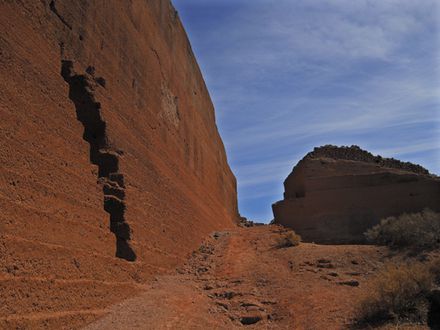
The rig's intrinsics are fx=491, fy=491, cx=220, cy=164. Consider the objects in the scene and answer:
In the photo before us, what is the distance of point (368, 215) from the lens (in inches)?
778

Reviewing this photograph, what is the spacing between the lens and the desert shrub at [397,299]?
8.77m

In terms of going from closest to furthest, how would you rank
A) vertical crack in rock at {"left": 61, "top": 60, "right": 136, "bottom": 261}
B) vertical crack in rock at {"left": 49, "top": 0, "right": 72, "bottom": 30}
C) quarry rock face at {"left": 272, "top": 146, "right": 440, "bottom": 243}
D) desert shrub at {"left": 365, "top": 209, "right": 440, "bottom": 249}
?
vertical crack in rock at {"left": 49, "top": 0, "right": 72, "bottom": 30}
vertical crack in rock at {"left": 61, "top": 60, "right": 136, "bottom": 261}
desert shrub at {"left": 365, "top": 209, "right": 440, "bottom": 249}
quarry rock face at {"left": 272, "top": 146, "right": 440, "bottom": 243}

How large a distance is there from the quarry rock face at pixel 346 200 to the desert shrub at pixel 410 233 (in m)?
2.02

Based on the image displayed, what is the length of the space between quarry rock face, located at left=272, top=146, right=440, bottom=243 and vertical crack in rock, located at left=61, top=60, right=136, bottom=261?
11070 millimetres

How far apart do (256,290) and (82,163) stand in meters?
5.29

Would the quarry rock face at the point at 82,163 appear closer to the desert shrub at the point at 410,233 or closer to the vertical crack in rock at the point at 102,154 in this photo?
the vertical crack in rock at the point at 102,154

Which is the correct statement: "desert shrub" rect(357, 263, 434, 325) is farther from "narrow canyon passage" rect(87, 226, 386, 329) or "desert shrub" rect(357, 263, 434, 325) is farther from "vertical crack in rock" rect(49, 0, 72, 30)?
"vertical crack in rock" rect(49, 0, 72, 30)

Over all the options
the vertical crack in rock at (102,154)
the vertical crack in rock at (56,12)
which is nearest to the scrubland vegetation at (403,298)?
the vertical crack in rock at (102,154)

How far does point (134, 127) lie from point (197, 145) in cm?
956

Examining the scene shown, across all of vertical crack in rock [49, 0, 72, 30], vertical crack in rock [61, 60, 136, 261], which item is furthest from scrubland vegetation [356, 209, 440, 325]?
vertical crack in rock [49, 0, 72, 30]

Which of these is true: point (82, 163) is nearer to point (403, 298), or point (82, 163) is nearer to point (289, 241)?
point (403, 298)

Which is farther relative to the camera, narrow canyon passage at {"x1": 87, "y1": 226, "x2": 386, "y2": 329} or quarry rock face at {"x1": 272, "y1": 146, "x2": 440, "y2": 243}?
quarry rock face at {"x1": 272, "y1": 146, "x2": 440, "y2": 243}

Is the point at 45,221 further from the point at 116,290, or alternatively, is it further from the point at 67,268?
the point at 116,290

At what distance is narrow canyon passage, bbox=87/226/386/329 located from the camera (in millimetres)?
8695
